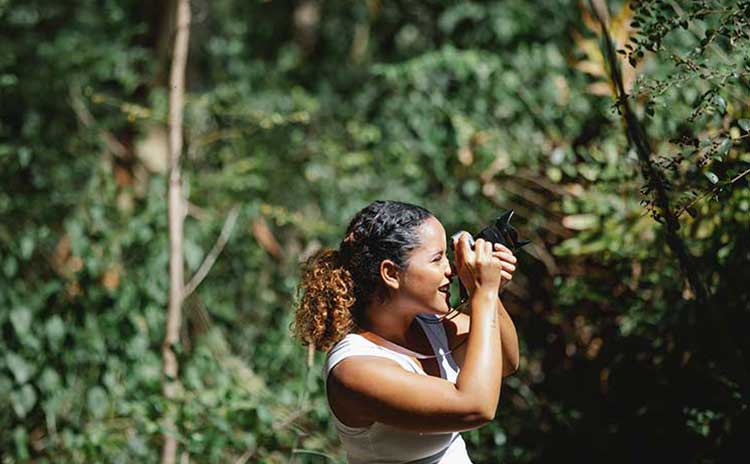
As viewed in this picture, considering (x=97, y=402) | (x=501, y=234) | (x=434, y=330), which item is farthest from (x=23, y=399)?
(x=501, y=234)

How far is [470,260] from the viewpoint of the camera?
2.26 metres

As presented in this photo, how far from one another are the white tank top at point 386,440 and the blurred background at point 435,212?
692 mm

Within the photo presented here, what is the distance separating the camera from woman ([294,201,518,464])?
2.17 meters

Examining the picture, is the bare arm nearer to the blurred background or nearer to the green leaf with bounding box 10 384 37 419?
the blurred background

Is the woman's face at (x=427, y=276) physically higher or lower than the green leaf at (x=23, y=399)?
higher

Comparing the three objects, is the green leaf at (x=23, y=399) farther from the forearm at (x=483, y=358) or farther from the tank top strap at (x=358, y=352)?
the forearm at (x=483, y=358)

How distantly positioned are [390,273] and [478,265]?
0.85ft

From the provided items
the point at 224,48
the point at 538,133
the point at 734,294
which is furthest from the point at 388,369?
the point at 224,48

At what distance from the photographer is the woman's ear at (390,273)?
2402 millimetres

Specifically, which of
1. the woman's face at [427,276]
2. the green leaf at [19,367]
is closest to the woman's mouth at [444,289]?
the woman's face at [427,276]

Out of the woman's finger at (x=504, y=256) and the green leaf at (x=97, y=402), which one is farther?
the green leaf at (x=97, y=402)

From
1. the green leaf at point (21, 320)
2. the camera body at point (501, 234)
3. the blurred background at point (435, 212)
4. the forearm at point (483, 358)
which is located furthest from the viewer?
the green leaf at point (21, 320)

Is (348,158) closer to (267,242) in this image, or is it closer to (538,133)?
(267,242)

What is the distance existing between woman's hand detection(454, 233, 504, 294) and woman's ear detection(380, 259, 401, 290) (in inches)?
6.7
